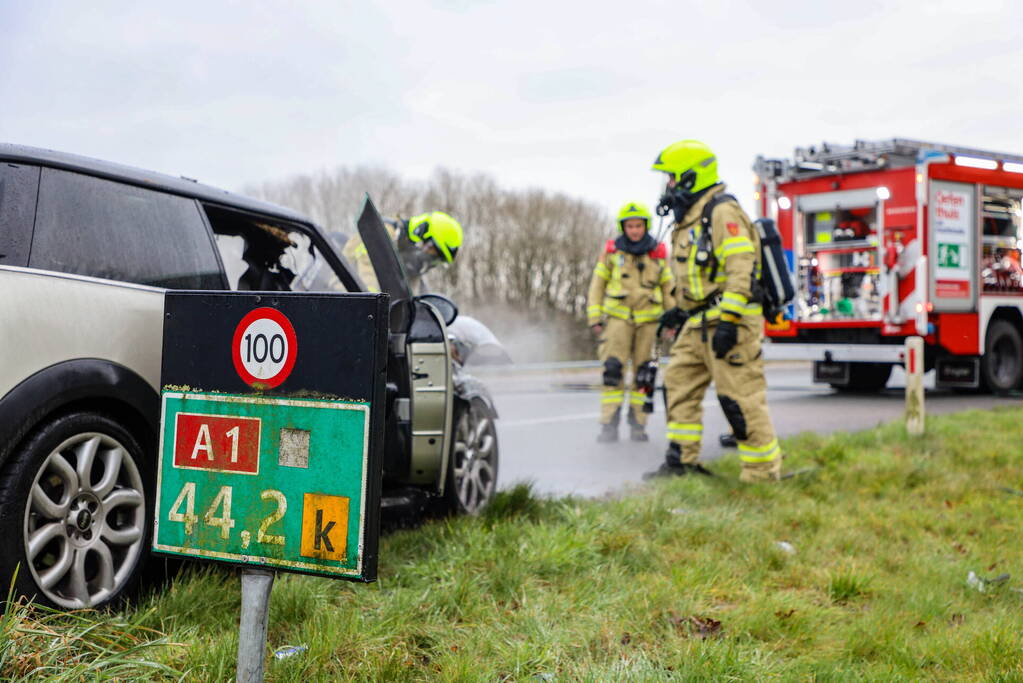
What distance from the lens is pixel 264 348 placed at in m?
2.17

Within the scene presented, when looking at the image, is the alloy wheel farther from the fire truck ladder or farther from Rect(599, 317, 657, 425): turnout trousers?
the fire truck ladder

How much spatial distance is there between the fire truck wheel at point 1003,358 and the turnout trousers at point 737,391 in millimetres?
8783

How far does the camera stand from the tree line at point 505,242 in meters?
25.7

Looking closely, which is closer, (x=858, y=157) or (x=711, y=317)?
(x=711, y=317)

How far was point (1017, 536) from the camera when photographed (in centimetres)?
480

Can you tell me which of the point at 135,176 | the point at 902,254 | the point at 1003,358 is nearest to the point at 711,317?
Answer: the point at 135,176

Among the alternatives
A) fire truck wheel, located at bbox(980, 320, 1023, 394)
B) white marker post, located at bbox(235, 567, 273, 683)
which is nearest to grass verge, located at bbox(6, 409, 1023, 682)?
white marker post, located at bbox(235, 567, 273, 683)

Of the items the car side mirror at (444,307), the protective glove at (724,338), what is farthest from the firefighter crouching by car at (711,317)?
the car side mirror at (444,307)

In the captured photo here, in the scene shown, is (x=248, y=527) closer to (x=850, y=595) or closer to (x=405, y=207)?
(x=850, y=595)

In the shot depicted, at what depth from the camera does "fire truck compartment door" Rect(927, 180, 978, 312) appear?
42.7 ft

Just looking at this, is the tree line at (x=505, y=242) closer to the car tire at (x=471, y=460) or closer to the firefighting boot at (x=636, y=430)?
the firefighting boot at (x=636, y=430)

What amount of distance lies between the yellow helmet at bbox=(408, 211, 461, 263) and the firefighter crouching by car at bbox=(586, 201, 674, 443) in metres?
2.82

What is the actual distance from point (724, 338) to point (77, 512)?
4.10 meters

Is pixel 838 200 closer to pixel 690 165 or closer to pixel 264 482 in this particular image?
pixel 690 165
